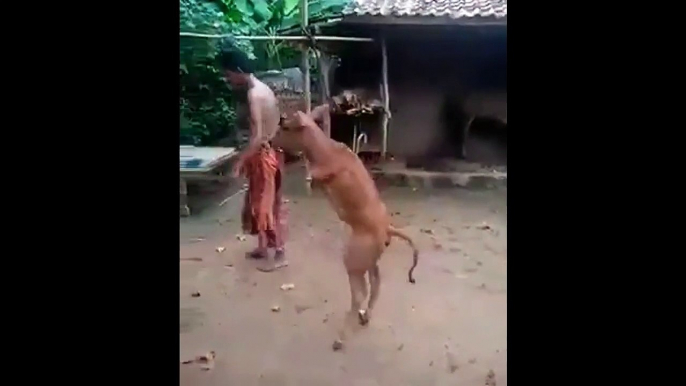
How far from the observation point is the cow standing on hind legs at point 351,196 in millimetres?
1391

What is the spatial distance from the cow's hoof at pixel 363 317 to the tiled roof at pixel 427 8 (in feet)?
1.80

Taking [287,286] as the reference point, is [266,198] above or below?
above

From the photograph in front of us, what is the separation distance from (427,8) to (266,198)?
46 cm

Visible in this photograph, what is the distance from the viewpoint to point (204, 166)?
140 cm

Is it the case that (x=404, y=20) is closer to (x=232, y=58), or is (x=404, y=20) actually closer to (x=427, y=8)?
(x=427, y=8)

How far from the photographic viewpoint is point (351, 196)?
4.61ft

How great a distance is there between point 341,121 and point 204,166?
0.88 ft

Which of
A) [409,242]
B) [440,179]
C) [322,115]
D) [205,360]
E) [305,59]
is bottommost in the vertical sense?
[205,360]

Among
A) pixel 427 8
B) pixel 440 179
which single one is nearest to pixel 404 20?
pixel 427 8

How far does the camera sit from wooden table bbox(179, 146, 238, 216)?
1.40m
